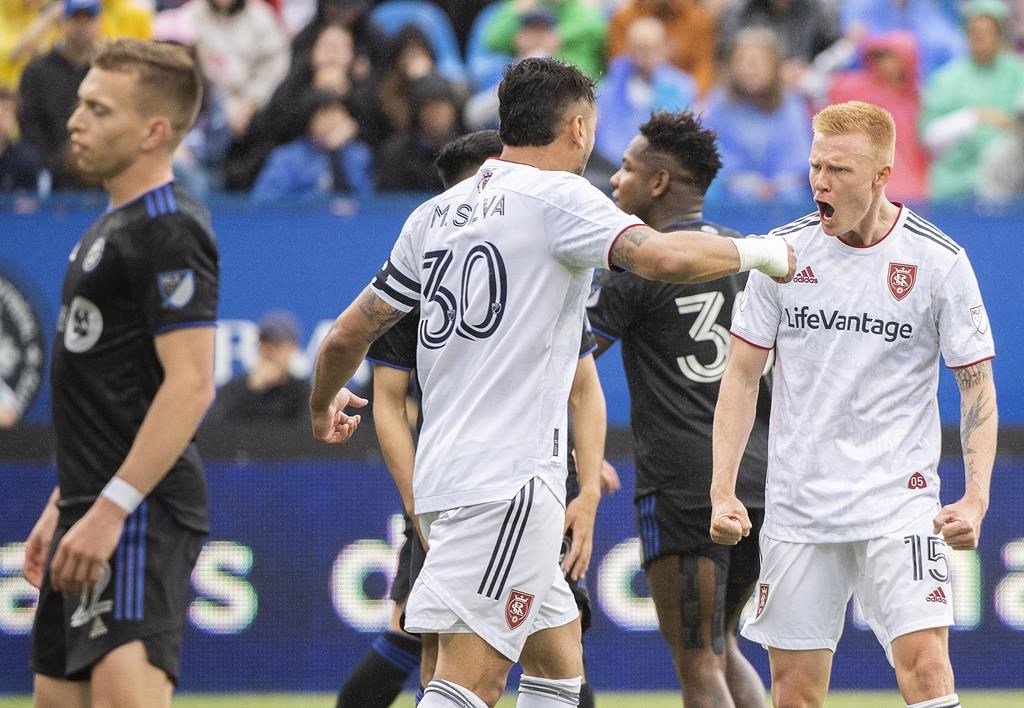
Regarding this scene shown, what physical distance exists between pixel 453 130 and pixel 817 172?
→ 19.5 feet

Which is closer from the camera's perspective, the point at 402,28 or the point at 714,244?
the point at 714,244

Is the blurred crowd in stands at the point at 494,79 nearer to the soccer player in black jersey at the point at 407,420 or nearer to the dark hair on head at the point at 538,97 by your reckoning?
the soccer player in black jersey at the point at 407,420

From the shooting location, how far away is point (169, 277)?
4.39m

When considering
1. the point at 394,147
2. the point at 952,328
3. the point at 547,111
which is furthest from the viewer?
the point at 394,147

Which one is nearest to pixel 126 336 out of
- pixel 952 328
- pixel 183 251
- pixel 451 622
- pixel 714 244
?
pixel 183 251

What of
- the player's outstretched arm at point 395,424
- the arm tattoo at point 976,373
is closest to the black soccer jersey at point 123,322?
the player's outstretched arm at point 395,424

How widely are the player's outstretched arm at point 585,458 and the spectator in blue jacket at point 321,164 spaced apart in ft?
17.6

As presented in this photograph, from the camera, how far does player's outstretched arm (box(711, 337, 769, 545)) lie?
16.6 feet

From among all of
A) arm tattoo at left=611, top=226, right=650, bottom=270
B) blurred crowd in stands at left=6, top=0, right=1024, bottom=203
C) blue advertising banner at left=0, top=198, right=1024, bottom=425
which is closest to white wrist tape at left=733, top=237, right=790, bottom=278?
arm tattoo at left=611, top=226, right=650, bottom=270

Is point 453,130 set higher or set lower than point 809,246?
higher

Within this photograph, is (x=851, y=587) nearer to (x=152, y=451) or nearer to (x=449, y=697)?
(x=449, y=697)

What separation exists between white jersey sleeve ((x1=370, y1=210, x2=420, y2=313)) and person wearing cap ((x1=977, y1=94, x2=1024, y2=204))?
23.0ft

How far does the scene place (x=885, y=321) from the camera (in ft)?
17.2

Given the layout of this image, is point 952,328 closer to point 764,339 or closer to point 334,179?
point 764,339
